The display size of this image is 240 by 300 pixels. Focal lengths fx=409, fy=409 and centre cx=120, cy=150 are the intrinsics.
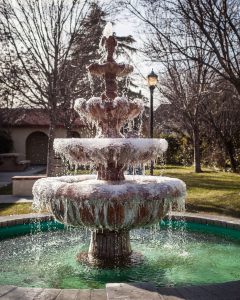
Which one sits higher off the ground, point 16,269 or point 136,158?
point 136,158

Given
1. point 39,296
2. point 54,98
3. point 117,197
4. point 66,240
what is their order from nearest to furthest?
1. point 39,296
2. point 117,197
3. point 66,240
4. point 54,98

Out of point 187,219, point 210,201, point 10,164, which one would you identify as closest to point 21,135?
point 10,164

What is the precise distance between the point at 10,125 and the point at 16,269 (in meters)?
27.0

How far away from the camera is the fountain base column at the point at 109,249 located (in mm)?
6812

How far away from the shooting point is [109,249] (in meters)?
6.87

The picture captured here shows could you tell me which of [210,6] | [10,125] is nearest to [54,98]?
[210,6]

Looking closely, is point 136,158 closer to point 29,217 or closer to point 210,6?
point 29,217

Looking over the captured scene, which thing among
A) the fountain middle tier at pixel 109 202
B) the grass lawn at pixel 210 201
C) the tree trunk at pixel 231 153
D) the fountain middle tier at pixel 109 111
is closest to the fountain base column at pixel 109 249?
the fountain middle tier at pixel 109 202

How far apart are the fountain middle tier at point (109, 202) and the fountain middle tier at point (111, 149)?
46 centimetres

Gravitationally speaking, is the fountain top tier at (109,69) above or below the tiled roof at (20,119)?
below

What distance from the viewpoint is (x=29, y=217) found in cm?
982

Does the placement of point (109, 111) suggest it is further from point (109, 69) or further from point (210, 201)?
point (210, 201)

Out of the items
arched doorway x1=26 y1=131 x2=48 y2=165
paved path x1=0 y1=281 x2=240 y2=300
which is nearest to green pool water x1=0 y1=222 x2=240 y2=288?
paved path x1=0 y1=281 x2=240 y2=300

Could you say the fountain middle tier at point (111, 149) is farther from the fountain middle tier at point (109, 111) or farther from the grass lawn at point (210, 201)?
the grass lawn at point (210, 201)
